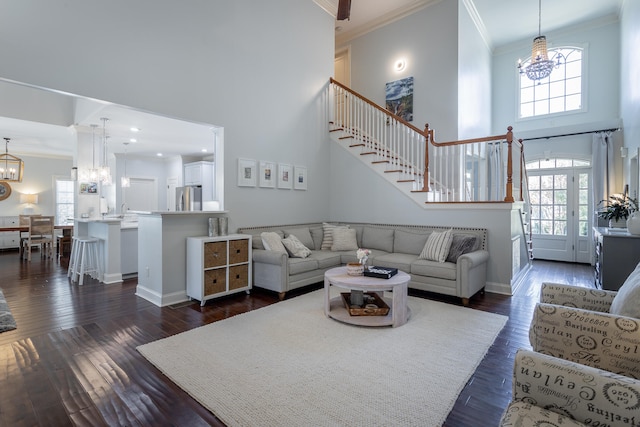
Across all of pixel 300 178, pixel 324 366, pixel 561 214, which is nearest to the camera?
pixel 324 366

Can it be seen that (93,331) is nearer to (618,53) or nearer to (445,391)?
(445,391)

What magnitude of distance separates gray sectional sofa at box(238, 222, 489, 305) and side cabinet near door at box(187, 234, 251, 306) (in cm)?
24

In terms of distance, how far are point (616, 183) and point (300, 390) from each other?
7.60 metres

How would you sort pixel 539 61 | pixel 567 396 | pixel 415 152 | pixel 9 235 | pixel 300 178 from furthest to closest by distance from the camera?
pixel 9 235 → pixel 415 152 → pixel 300 178 → pixel 539 61 → pixel 567 396

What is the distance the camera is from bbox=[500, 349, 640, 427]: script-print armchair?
114cm

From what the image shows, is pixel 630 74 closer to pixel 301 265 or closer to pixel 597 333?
pixel 597 333

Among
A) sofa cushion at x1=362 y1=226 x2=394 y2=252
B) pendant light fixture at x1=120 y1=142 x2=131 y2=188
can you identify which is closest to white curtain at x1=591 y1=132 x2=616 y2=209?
sofa cushion at x1=362 y1=226 x2=394 y2=252

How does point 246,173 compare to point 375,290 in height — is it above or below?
above

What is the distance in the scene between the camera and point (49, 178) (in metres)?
10.2

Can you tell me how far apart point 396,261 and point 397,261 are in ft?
0.05

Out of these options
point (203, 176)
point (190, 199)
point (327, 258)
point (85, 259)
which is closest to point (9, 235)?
point (203, 176)

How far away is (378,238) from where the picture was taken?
5586mm

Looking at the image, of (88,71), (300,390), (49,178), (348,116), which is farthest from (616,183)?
(49,178)

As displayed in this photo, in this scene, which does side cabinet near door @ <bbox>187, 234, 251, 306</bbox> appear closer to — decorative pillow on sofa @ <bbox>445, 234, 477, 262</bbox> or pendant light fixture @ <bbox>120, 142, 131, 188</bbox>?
decorative pillow on sofa @ <bbox>445, 234, 477, 262</bbox>
